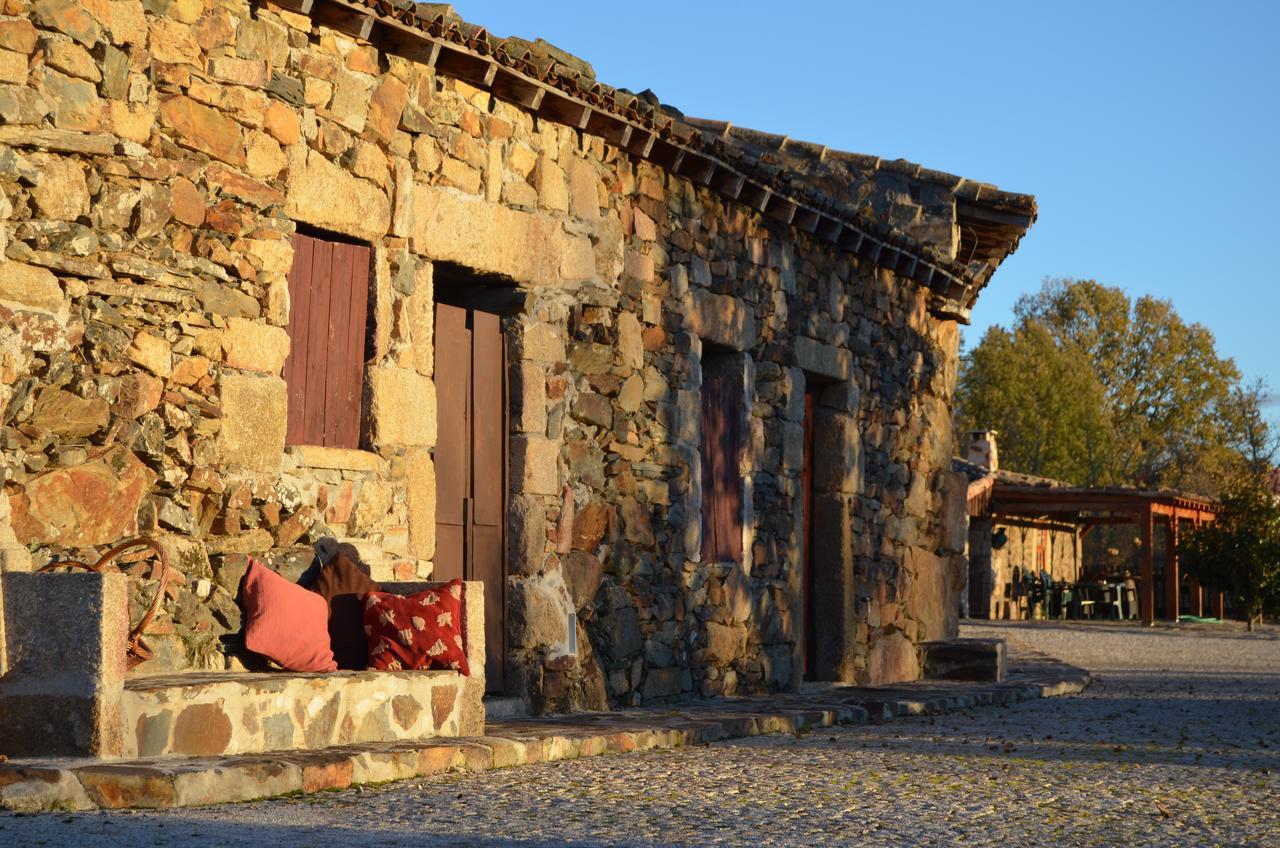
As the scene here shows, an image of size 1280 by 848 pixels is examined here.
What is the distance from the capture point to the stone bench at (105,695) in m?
4.66

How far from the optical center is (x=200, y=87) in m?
5.96

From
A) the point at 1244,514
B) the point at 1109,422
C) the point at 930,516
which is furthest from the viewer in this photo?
the point at 1109,422

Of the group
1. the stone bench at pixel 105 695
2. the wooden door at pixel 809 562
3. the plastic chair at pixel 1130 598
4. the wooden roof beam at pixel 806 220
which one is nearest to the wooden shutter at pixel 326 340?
the stone bench at pixel 105 695

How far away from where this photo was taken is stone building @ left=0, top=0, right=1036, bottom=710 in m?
5.54

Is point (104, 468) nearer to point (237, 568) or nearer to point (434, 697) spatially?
point (237, 568)

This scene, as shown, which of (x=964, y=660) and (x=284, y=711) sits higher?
(x=284, y=711)

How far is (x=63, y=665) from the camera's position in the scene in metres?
4.69

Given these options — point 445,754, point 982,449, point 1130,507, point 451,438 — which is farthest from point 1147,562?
point 445,754

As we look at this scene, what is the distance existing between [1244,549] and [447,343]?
1909cm

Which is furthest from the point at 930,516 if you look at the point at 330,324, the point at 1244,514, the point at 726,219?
the point at 1244,514

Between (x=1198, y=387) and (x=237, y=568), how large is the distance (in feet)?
126

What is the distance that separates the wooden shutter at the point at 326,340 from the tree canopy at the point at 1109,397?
3316cm

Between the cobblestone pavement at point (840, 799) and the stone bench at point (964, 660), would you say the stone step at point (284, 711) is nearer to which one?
the cobblestone pavement at point (840, 799)

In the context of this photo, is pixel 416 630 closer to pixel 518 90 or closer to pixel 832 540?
pixel 518 90
